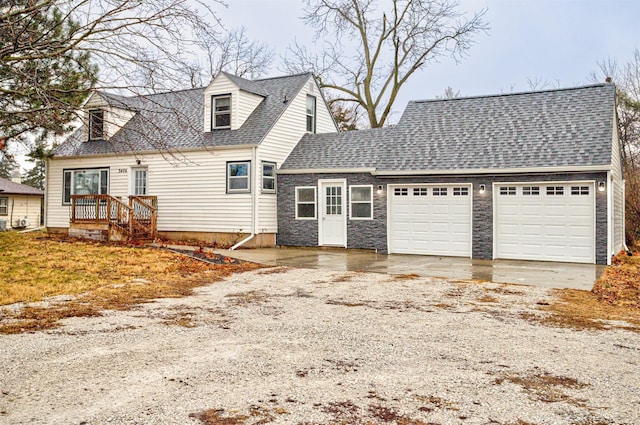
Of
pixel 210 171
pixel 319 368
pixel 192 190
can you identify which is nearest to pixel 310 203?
pixel 210 171

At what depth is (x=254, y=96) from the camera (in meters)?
19.4

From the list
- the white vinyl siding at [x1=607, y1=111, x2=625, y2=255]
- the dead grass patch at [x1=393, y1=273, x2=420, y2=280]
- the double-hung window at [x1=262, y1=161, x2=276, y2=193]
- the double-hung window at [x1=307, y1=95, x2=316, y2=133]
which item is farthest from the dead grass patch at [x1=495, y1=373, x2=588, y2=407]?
the double-hung window at [x1=307, y1=95, x2=316, y2=133]

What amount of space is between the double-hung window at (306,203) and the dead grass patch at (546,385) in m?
13.4

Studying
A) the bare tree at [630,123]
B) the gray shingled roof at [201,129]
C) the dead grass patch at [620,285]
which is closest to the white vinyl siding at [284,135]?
Answer: the gray shingled roof at [201,129]

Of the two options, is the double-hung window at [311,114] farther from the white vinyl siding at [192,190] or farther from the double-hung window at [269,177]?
the white vinyl siding at [192,190]

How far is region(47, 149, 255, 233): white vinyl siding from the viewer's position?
1778 centimetres

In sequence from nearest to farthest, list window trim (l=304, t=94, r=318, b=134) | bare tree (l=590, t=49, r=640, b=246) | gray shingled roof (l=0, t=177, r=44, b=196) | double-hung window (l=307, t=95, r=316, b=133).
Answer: bare tree (l=590, t=49, r=640, b=246) < window trim (l=304, t=94, r=318, b=134) < double-hung window (l=307, t=95, r=316, b=133) < gray shingled roof (l=0, t=177, r=44, b=196)

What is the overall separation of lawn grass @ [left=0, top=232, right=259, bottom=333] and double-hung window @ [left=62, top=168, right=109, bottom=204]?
4961mm

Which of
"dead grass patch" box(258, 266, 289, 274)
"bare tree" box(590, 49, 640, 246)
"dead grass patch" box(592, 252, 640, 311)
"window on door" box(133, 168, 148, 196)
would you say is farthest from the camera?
"window on door" box(133, 168, 148, 196)

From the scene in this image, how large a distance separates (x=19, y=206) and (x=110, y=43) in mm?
30766

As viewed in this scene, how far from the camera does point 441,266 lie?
13.0 meters

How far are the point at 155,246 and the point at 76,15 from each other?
31.1 ft

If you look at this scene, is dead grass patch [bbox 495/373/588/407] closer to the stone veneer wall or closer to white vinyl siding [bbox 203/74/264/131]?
the stone veneer wall

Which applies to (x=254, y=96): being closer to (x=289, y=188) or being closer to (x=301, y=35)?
(x=289, y=188)
